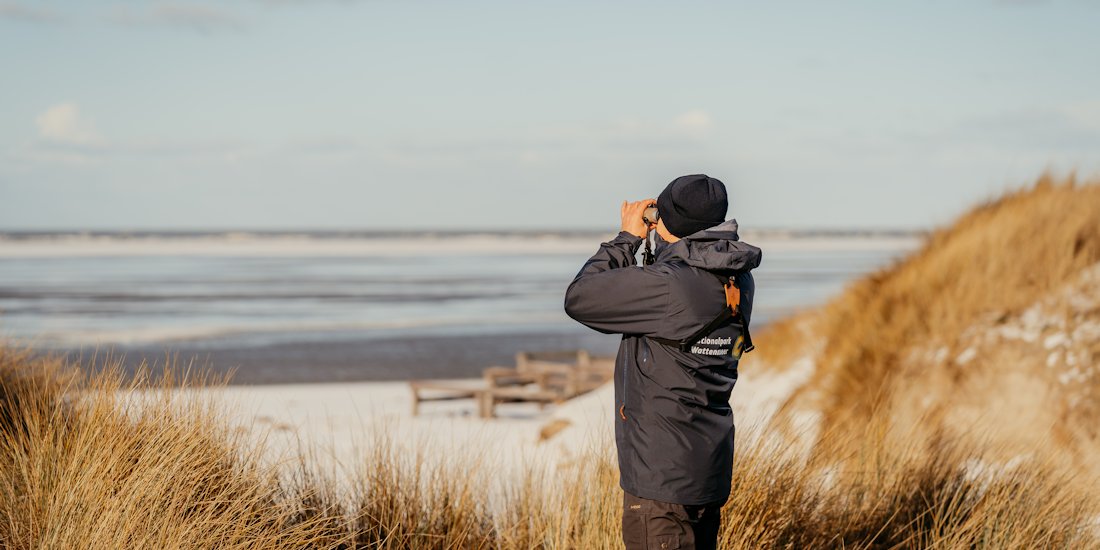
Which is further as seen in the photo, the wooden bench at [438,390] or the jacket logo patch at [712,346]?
the wooden bench at [438,390]

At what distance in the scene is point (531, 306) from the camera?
32812 mm

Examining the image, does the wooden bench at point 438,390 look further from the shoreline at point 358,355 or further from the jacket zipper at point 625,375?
the jacket zipper at point 625,375

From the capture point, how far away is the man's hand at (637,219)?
142 inches

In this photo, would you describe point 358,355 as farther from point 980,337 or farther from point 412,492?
point 412,492

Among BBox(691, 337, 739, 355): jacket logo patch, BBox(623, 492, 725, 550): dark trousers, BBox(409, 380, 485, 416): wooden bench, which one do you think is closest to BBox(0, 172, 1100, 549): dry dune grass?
BBox(623, 492, 725, 550): dark trousers

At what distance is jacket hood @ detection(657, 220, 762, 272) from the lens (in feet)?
11.1

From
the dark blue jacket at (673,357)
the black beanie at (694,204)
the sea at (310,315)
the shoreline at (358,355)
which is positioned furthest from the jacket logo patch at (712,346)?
the shoreline at (358,355)

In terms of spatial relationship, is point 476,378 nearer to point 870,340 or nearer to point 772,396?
point 772,396

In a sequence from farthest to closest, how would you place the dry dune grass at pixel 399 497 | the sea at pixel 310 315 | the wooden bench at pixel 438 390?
the sea at pixel 310 315 → the wooden bench at pixel 438 390 → the dry dune grass at pixel 399 497

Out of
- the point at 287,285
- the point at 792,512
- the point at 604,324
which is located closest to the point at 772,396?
the point at 792,512

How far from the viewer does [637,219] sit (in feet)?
11.8

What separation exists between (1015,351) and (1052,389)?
1.66ft

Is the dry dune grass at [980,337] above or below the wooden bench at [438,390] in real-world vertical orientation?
above

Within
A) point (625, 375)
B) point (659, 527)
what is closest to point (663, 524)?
point (659, 527)
